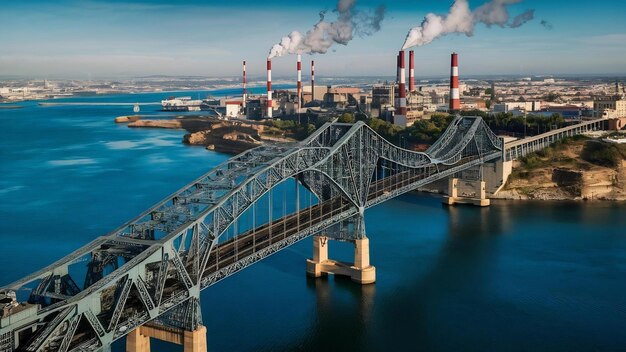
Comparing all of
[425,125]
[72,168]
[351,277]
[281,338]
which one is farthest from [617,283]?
[72,168]

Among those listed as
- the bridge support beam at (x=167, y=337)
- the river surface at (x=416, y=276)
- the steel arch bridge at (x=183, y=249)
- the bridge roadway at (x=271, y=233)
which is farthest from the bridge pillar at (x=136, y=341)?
the river surface at (x=416, y=276)

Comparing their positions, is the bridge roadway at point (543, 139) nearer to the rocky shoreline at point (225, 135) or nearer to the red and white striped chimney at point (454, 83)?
the red and white striped chimney at point (454, 83)

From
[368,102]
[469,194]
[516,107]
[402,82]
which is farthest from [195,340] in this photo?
[516,107]

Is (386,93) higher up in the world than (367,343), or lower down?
higher up

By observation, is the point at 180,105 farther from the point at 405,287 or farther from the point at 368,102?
the point at 405,287

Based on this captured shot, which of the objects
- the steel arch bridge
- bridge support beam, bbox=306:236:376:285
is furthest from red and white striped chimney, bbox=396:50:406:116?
bridge support beam, bbox=306:236:376:285

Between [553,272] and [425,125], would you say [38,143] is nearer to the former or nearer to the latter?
[425,125]

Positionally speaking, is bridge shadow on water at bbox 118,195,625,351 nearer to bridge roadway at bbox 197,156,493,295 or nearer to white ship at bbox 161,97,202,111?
bridge roadway at bbox 197,156,493,295
